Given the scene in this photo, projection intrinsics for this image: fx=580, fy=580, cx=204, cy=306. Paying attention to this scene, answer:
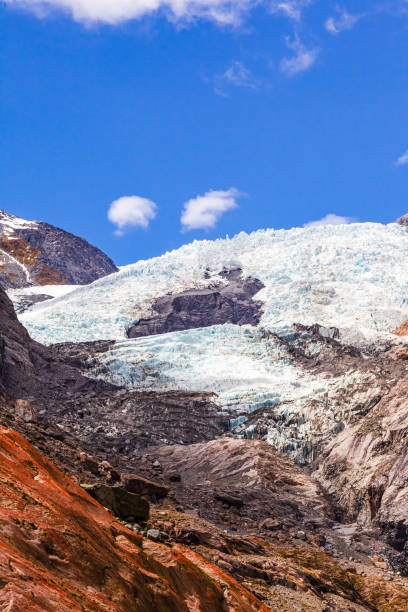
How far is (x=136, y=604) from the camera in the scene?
7.75 m

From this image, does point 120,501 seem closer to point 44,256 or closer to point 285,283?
point 285,283

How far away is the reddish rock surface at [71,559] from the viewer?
6.00 metres

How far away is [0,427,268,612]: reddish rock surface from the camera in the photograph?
5996 millimetres

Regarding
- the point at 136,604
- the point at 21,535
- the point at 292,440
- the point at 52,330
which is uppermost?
→ the point at 52,330

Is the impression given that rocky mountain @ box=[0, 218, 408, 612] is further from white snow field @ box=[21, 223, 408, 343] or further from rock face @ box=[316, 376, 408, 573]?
white snow field @ box=[21, 223, 408, 343]

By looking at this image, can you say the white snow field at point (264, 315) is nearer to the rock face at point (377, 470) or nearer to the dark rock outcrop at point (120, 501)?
the rock face at point (377, 470)

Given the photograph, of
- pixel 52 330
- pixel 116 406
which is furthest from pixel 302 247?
pixel 116 406

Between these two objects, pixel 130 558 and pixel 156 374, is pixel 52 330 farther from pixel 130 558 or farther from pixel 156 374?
pixel 130 558

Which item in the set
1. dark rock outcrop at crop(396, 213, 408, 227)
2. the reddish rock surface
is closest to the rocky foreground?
the reddish rock surface

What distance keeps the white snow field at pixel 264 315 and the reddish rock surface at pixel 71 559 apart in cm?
2917

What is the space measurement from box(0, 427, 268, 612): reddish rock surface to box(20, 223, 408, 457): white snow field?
1148 inches

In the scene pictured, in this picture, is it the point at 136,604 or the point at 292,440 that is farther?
the point at 292,440

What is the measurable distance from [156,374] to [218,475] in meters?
20.5

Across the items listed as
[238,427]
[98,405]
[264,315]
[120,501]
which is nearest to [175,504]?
[120,501]
